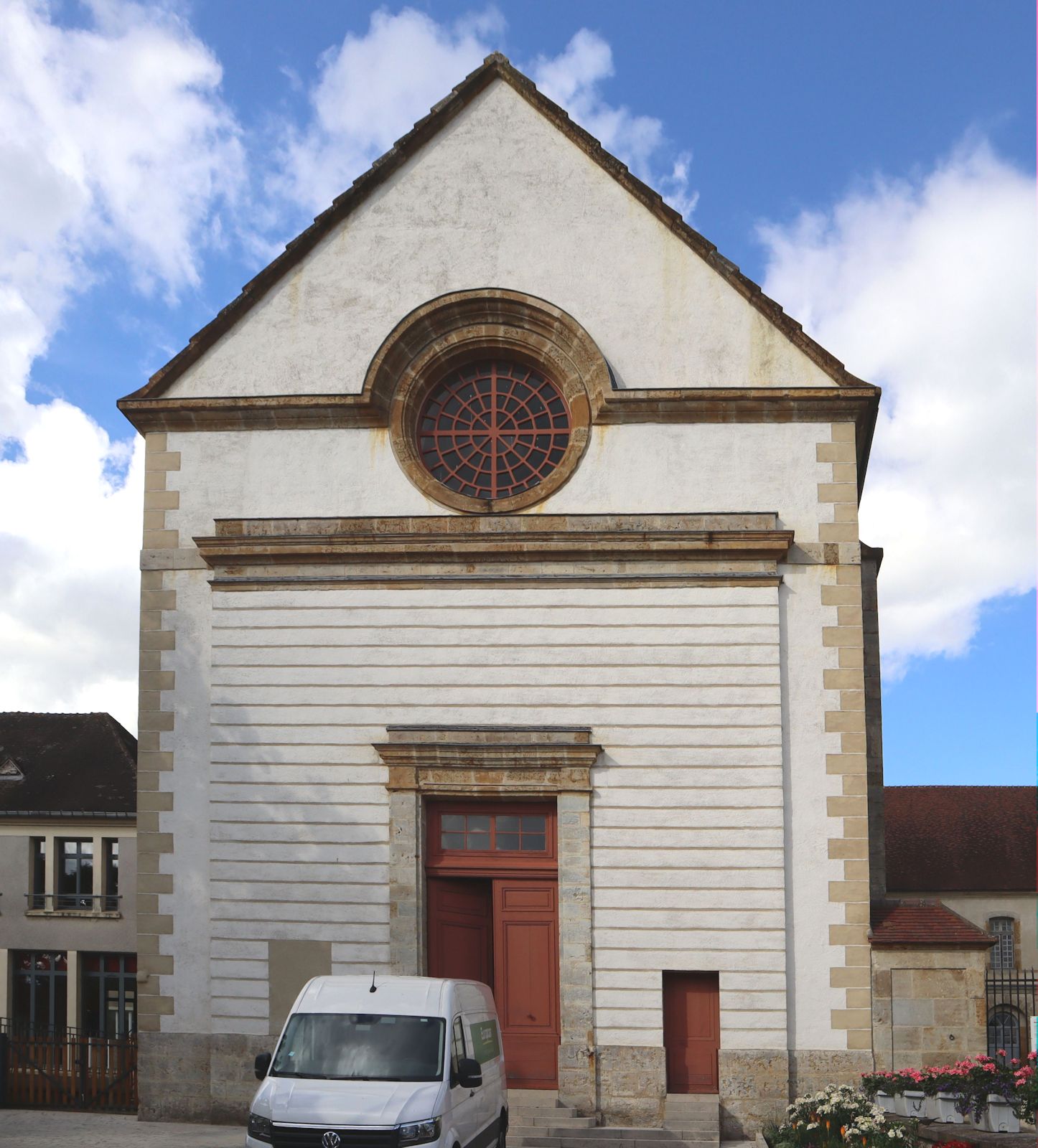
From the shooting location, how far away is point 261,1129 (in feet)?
36.0

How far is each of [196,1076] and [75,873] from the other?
11699 millimetres

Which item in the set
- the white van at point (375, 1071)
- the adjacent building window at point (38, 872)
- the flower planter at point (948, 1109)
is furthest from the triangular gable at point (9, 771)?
the flower planter at point (948, 1109)

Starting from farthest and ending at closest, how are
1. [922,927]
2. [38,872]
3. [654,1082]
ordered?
[38,872] → [922,927] → [654,1082]

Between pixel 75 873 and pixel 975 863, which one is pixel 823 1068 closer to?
pixel 75 873

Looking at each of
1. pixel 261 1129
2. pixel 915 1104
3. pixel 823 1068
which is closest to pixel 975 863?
pixel 823 1068

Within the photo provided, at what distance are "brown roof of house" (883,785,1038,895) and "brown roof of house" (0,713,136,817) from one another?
2489 centimetres

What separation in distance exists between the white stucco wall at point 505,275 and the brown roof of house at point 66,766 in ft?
41.7

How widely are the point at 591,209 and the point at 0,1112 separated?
1393 cm

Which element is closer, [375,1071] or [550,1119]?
[375,1071]

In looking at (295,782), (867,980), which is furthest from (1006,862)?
(295,782)

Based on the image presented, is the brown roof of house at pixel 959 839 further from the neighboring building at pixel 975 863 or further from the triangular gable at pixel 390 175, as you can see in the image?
the triangular gable at pixel 390 175

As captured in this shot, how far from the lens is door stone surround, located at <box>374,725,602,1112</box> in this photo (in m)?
16.3

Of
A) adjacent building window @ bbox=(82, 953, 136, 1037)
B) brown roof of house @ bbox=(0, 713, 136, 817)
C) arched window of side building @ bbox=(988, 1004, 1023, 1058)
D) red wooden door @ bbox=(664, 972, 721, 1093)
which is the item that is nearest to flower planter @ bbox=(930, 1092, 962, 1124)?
red wooden door @ bbox=(664, 972, 721, 1093)

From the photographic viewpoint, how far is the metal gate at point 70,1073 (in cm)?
1769
